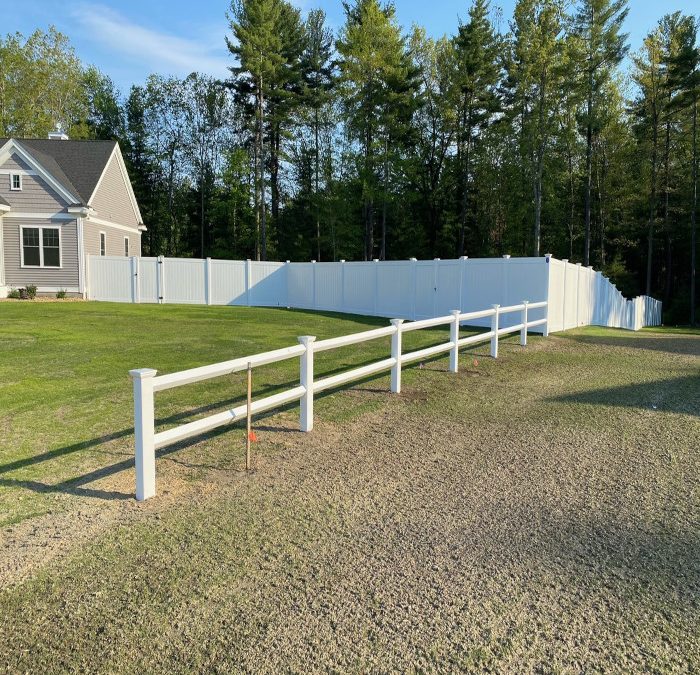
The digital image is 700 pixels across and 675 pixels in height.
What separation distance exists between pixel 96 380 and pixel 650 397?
7978mm

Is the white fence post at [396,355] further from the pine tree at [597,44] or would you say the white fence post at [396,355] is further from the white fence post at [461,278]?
the pine tree at [597,44]

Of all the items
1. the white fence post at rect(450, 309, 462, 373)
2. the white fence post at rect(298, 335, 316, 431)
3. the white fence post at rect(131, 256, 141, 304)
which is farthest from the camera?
the white fence post at rect(131, 256, 141, 304)

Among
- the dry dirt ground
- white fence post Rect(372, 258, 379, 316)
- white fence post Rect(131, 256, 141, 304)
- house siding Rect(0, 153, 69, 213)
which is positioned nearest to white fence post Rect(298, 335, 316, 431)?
the dry dirt ground

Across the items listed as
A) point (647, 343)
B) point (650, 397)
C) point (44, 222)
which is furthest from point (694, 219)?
point (44, 222)

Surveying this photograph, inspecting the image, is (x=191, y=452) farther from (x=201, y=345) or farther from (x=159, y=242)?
(x=159, y=242)

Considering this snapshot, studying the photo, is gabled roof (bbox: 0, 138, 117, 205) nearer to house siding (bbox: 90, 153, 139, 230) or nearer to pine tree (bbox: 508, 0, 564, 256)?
house siding (bbox: 90, 153, 139, 230)

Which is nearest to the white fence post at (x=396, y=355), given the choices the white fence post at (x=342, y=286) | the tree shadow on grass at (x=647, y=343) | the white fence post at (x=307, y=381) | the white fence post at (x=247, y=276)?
the white fence post at (x=307, y=381)

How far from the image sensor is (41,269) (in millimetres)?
23938

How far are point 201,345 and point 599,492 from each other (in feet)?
28.8

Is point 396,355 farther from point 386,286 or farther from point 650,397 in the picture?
point 386,286

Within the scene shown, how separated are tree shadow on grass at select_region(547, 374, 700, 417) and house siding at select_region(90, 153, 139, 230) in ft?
77.8

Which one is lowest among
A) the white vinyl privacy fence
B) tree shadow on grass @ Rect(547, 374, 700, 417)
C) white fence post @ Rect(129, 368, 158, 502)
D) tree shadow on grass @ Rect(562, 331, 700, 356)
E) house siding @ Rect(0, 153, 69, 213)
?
tree shadow on grass @ Rect(547, 374, 700, 417)

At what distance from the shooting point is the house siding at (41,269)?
23.6 meters

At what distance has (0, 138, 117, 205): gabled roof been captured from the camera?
80.7 feet
